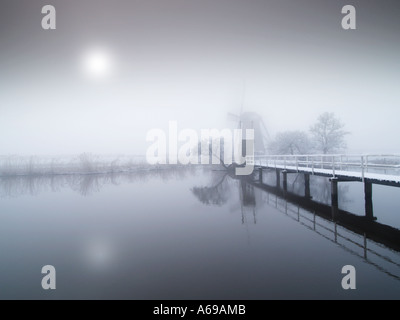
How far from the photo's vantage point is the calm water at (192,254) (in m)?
5.18

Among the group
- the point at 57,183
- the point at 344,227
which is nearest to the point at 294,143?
the point at 344,227

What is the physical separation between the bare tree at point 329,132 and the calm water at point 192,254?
20.3 m

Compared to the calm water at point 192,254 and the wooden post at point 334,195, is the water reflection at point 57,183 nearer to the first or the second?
the calm water at point 192,254

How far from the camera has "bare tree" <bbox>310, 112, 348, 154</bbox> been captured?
3194cm

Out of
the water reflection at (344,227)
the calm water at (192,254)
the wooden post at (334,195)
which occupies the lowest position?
the calm water at (192,254)

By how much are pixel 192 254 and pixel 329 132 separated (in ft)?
105

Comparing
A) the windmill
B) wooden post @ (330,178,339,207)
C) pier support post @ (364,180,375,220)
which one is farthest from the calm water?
the windmill

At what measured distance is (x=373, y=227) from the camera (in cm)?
874

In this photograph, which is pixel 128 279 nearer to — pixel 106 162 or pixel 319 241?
pixel 319 241

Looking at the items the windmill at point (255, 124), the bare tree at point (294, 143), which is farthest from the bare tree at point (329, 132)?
the windmill at point (255, 124)

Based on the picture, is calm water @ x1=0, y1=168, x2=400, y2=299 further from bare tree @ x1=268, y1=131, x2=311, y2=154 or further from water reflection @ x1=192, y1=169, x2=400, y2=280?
bare tree @ x1=268, y1=131, x2=311, y2=154

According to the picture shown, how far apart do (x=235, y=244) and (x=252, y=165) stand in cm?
2357

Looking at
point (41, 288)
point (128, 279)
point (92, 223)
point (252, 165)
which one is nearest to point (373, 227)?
point (128, 279)

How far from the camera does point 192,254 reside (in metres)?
7.09
